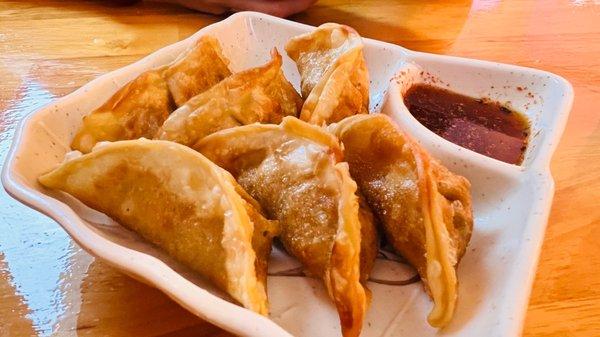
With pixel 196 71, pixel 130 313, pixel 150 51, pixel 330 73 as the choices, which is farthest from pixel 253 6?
pixel 130 313

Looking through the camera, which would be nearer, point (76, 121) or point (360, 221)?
point (360, 221)

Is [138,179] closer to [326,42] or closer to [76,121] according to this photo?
[76,121]

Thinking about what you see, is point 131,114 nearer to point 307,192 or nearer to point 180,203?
point 180,203

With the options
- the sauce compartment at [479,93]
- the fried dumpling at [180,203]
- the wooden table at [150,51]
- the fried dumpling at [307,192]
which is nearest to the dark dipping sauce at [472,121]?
the sauce compartment at [479,93]

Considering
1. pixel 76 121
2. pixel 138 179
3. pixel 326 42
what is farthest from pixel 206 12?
pixel 138 179

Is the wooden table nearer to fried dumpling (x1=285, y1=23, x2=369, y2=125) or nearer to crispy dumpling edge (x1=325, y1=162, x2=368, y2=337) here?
crispy dumpling edge (x1=325, y1=162, x2=368, y2=337)

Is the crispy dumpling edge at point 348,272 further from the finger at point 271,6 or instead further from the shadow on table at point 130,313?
the finger at point 271,6
